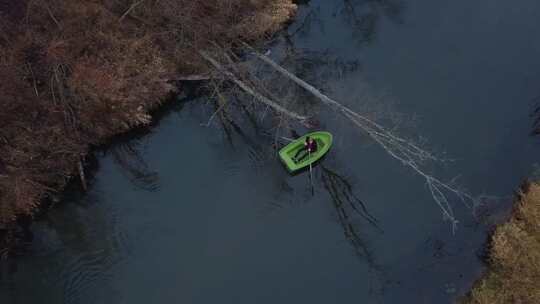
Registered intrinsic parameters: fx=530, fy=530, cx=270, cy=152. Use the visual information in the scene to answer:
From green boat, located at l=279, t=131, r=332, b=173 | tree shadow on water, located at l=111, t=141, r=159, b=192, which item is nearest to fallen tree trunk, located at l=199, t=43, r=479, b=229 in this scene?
green boat, located at l=279, t=131, r=332, b=173

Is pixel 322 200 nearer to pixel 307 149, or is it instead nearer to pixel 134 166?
pixel 307 149

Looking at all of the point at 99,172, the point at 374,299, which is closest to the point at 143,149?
the point at 99,172

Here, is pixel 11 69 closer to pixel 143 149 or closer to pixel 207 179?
pixel 143 149

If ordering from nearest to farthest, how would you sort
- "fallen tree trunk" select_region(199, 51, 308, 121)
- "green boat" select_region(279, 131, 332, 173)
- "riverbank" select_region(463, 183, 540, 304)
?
"riverbank" select_region(463, 183, 540, 304) < "green boat" select_region(279, 131, 332, 173) < "fallen tree trunk" select_region(199, 51, 308, 121)

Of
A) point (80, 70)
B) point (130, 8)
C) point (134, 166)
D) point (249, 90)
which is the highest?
point (130, 8)

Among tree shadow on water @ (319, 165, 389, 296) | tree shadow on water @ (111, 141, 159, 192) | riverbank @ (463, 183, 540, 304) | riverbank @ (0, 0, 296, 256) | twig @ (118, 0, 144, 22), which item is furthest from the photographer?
twig @ (118, 0, 144, 22)

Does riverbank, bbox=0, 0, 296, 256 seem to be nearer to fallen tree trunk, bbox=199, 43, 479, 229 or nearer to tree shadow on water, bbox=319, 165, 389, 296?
fallen tree trunk, bbox=199, 43, 479, 229

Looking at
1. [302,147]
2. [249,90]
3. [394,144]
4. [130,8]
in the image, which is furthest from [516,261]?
[130,8]
